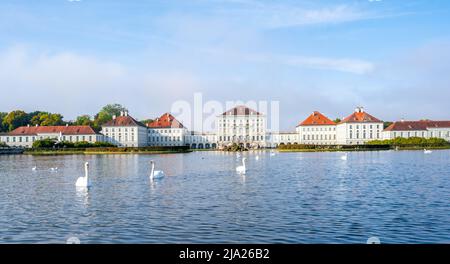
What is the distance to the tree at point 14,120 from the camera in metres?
73.6

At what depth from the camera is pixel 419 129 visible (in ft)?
256

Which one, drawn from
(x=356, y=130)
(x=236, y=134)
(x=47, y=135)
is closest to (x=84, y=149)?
(x=47, y=135)

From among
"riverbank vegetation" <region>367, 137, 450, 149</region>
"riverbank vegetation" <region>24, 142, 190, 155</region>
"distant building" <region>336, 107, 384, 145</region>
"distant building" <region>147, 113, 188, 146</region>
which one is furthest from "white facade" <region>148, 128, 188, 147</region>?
"distant building" <region>336, 107, 384, 145</region>

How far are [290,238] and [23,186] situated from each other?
12.6 m

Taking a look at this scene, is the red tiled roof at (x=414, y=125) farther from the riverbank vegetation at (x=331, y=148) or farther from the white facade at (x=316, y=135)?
the riverbank vegetation at (x=331, y=148)

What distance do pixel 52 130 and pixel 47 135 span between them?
1310mm

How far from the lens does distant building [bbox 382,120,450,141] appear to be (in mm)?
76562

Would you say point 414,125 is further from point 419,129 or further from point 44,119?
point 44,119

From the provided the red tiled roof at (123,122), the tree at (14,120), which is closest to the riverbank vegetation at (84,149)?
the red tiled roof at (123,122)

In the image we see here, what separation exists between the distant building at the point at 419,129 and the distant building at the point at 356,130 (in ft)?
10.4

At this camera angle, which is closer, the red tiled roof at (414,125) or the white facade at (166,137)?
the white facade at (166,137)

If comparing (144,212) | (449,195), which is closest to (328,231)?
(144,212)

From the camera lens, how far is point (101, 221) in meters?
8.95
